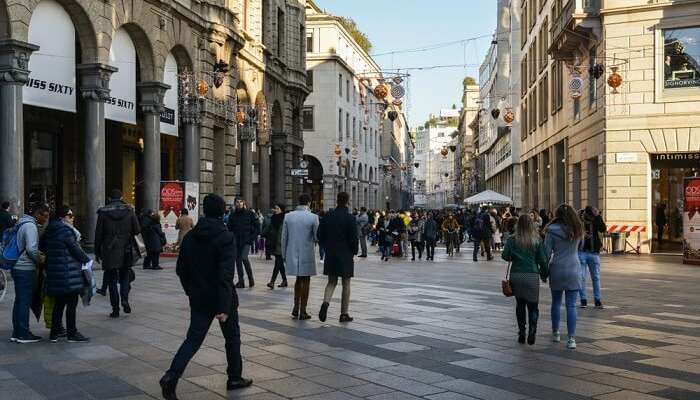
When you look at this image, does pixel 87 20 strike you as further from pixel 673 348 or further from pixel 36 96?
pixel 673 348

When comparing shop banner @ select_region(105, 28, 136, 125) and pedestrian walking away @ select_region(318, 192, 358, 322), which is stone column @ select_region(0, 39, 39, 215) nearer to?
shop banner @ select_region(105, 28, 136, 125)

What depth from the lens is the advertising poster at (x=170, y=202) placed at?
22984mm

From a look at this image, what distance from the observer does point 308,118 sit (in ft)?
201

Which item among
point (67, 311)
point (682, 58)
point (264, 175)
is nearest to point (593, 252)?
point (67, 311)

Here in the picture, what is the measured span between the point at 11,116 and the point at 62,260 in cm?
965

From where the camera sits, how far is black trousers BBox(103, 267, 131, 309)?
1108 cm

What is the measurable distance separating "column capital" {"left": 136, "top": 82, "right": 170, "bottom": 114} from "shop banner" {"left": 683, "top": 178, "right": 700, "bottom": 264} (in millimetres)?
16648

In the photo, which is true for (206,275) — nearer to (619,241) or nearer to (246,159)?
(619,241)

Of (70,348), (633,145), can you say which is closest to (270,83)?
(633,145)

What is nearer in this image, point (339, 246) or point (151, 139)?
point (339, 246)

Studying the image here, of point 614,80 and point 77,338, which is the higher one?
point 614,80

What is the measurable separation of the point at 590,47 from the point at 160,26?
1644cm

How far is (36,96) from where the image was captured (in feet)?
61.0

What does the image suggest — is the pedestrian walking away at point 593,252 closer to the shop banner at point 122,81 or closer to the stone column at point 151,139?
the shop banner at point 122,81
